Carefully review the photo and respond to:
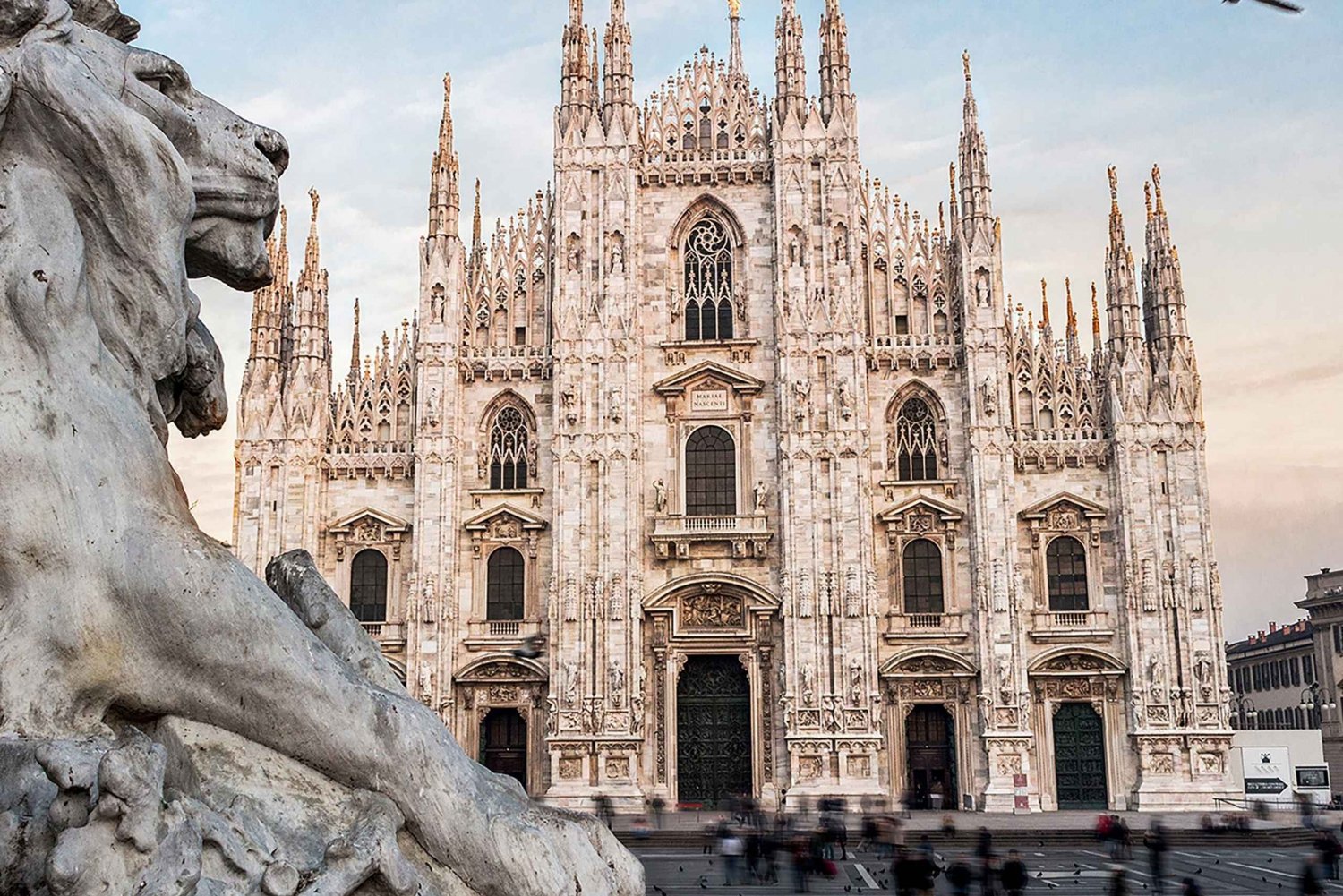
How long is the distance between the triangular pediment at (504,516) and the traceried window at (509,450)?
2.38 ft

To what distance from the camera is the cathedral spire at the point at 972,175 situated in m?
35.2

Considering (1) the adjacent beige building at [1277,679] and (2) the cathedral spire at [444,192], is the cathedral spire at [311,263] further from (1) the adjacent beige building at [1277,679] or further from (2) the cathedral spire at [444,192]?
(1) the adjacent beige building at [1277,679]

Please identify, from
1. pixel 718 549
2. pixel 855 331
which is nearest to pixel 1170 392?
pixel 855 331

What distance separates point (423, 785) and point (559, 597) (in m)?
28.1

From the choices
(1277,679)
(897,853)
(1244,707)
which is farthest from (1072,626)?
(1277,679)

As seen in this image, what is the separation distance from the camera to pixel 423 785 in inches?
224

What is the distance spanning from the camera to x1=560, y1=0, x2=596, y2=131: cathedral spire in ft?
119

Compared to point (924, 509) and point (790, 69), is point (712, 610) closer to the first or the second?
point (924, 509)

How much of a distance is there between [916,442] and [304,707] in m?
30.4

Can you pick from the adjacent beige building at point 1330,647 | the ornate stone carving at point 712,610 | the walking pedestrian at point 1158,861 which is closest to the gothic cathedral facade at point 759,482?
the ornate stone carving at point 712,610

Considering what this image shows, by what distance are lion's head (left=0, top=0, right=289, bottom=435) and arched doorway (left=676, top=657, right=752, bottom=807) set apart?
28.3m

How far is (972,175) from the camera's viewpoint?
117 feet

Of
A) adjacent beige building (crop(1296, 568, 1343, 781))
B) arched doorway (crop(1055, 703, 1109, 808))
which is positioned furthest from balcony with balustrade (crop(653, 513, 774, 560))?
adjacent beige building (crop(1296, 568, 1343, 781))

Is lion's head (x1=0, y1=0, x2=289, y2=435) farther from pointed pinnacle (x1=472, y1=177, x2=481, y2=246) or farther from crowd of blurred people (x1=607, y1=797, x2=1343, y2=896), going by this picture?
pointed pinnacle (x1=472, y1=177, x2=481, y2=246)
